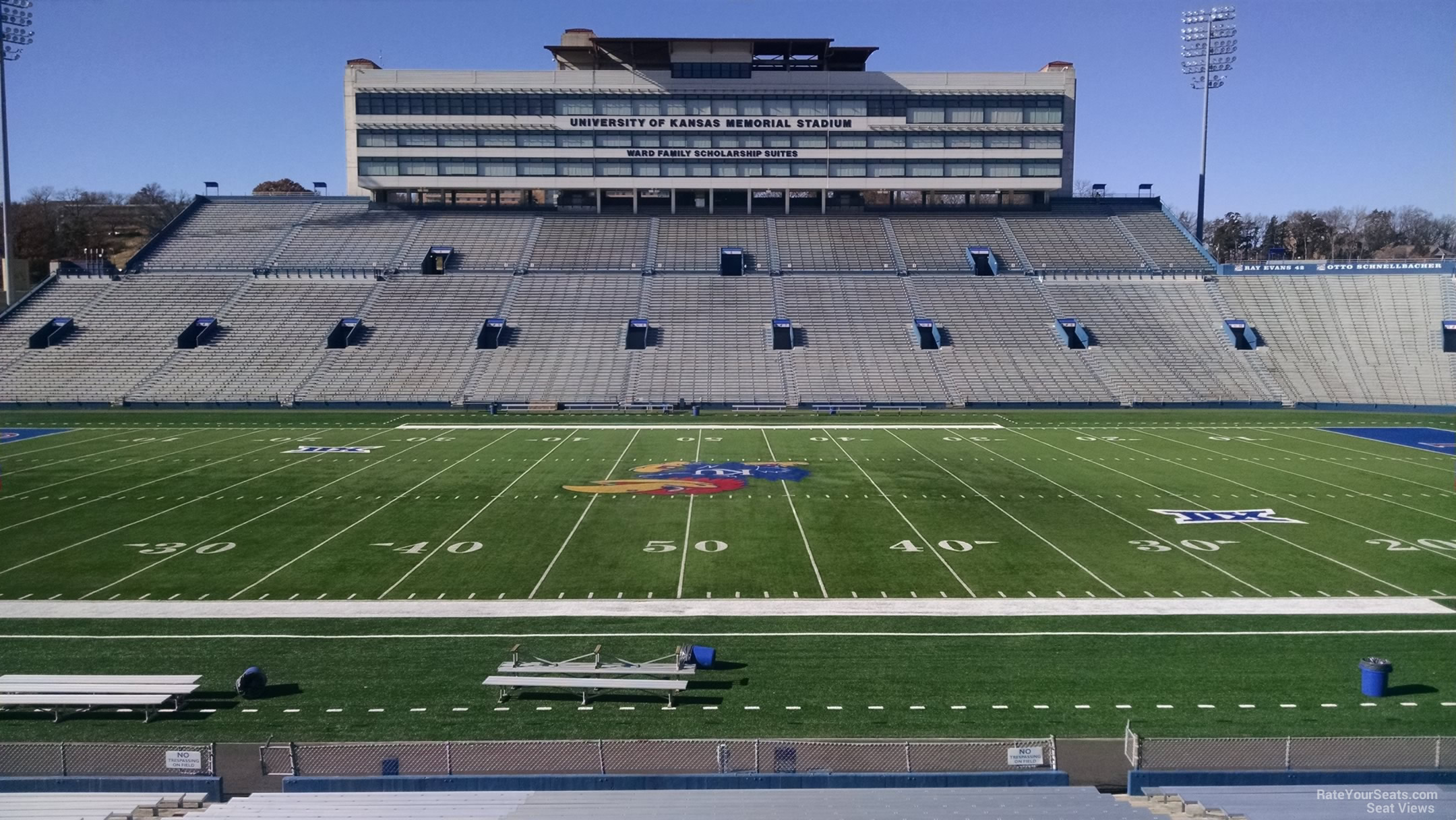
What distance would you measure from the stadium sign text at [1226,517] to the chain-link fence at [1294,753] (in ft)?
47.3

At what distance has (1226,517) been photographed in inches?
976

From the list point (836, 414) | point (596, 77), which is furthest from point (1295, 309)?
point (596, 77)

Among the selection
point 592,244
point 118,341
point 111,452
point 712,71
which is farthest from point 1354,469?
point 118,341

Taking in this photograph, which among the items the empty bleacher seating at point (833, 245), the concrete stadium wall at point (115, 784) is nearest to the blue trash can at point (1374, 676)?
the concrete stadium wall at point (115, 784)

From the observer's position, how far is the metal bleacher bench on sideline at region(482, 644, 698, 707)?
1352 cm

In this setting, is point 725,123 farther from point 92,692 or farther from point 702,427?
point 92,692

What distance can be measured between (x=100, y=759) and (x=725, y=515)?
1602 centimetres

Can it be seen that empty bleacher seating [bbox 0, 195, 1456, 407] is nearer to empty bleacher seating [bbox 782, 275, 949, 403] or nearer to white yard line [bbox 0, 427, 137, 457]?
empty bleacher seating [bbox 782, 275, 949, 403]

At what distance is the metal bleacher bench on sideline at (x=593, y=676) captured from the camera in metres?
13.5

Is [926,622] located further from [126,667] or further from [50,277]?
[50,277]

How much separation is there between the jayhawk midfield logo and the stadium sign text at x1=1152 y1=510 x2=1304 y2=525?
1048cm

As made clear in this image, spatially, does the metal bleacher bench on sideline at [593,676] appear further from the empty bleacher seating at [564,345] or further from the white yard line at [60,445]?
the empty bleacher seating at [564,345]

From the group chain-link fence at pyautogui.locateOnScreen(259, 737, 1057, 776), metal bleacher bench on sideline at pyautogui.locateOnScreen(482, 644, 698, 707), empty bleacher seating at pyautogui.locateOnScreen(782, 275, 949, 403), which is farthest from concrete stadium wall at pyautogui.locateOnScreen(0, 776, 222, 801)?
empty bleacher seating at pyautogui.locateOnScreen(782, 275, 949, 403)

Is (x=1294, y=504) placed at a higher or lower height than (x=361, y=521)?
higher
